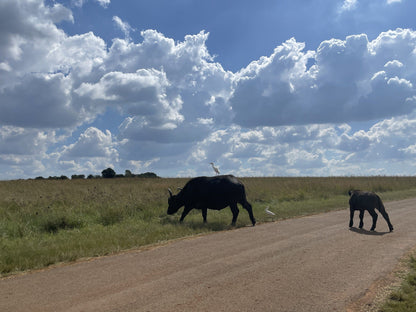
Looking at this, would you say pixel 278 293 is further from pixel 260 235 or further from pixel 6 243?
pixel 6 243

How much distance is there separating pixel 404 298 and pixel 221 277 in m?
2.97

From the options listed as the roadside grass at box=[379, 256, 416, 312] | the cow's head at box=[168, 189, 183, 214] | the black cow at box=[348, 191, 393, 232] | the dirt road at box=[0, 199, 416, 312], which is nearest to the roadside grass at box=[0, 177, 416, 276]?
the cow's head at box=[168, 189, 183, 214]

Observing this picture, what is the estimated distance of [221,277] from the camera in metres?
6.82

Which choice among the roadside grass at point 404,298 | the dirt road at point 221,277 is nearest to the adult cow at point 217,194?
the dirt road at point 221,277

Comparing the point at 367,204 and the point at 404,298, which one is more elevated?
the point at 367,204

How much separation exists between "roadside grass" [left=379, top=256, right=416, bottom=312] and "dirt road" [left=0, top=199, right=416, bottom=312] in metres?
0.43

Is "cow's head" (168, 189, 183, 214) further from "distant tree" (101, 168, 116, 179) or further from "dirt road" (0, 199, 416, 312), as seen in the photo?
"distant tree" (101, 168, 116, 179)

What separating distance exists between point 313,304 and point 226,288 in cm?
142

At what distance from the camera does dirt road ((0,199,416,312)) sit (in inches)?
219

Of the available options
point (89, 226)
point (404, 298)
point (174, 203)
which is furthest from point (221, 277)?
point (174, 203)

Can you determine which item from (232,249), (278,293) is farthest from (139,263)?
(278,293)

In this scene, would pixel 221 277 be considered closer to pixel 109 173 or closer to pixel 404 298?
pixel 404 298

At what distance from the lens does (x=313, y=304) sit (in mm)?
5508

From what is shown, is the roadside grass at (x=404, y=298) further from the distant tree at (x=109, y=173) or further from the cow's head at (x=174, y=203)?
the distant tree at (x=109, y=173)
